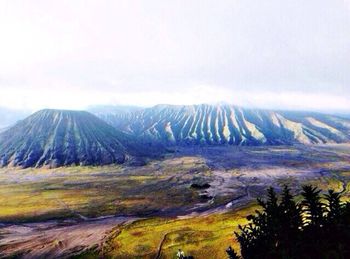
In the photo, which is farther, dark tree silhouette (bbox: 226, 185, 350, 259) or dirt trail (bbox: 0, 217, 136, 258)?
dirt trail (bbox: 0, 217, 136, 258)

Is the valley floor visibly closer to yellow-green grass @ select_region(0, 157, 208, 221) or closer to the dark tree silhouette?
yellow-green grass @ select_region(0, 157, 208, 221)

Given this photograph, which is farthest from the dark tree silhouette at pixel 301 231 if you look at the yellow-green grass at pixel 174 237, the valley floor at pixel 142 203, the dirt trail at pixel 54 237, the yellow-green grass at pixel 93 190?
the yellow-green grass at pixel 93 190

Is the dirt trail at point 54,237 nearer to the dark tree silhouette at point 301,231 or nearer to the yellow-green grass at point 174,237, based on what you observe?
the yellow-green grass at point 174,237

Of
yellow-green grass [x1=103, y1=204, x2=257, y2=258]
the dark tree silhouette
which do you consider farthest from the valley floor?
the dark tree silhouette

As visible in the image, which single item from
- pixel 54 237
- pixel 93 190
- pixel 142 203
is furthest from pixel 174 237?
pixel 93 190

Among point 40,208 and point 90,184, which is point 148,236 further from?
point 90,184

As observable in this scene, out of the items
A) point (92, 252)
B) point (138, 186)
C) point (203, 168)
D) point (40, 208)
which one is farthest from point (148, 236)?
point (203, 168)
